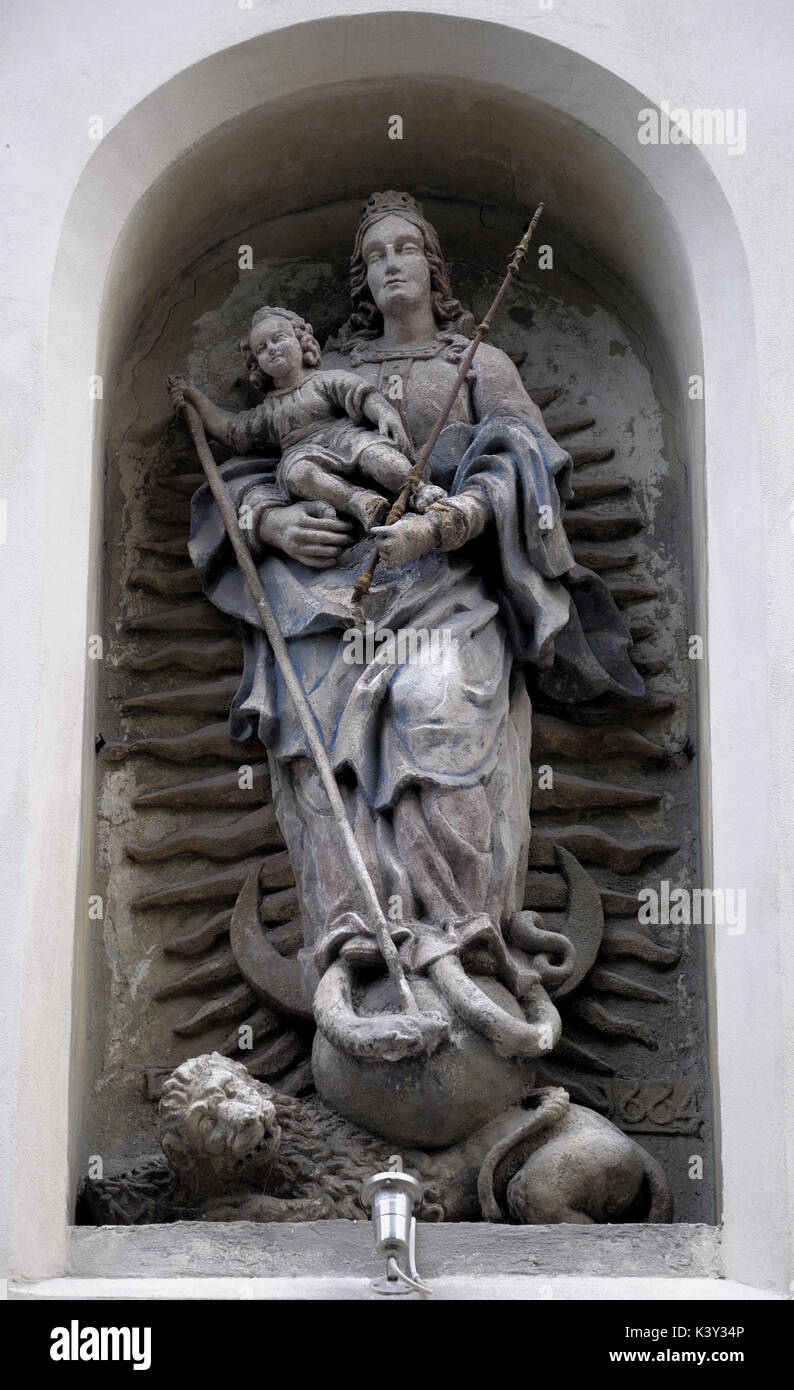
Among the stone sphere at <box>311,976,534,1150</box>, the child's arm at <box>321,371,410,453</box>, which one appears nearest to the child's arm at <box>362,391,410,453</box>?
the child's arm at <box>321,371,410,453</box>

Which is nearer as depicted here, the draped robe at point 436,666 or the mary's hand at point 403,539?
the draped robe at point 436,666

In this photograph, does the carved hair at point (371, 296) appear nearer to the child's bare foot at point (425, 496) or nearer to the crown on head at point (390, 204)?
the crown on head at point (390, 204)

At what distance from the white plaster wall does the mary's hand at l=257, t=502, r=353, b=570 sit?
436 millimetres

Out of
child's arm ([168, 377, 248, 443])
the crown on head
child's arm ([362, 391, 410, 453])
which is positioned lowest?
child's arm ([362, 391, 410, 453])

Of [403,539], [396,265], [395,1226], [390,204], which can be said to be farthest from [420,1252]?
[390,204]

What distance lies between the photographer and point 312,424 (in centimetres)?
554

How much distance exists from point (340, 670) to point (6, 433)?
0.87m

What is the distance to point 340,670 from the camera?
5.21 metres

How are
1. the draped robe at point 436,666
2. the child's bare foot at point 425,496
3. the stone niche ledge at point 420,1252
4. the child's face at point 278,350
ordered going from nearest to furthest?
the stone niche ledge at point 420,1252, the draped robe at point 436,666, the child's bare foot at point 425,496, the child's face at point 278,350

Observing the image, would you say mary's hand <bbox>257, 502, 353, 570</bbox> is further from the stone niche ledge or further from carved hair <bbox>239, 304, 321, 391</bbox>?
the stone niche ledge

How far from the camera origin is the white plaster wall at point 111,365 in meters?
4.64

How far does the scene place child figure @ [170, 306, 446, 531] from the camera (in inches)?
210

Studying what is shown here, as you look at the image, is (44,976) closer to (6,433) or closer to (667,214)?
(6,433)

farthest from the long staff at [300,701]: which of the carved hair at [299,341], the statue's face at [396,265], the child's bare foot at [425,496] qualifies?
the statue's face at [396,265]
